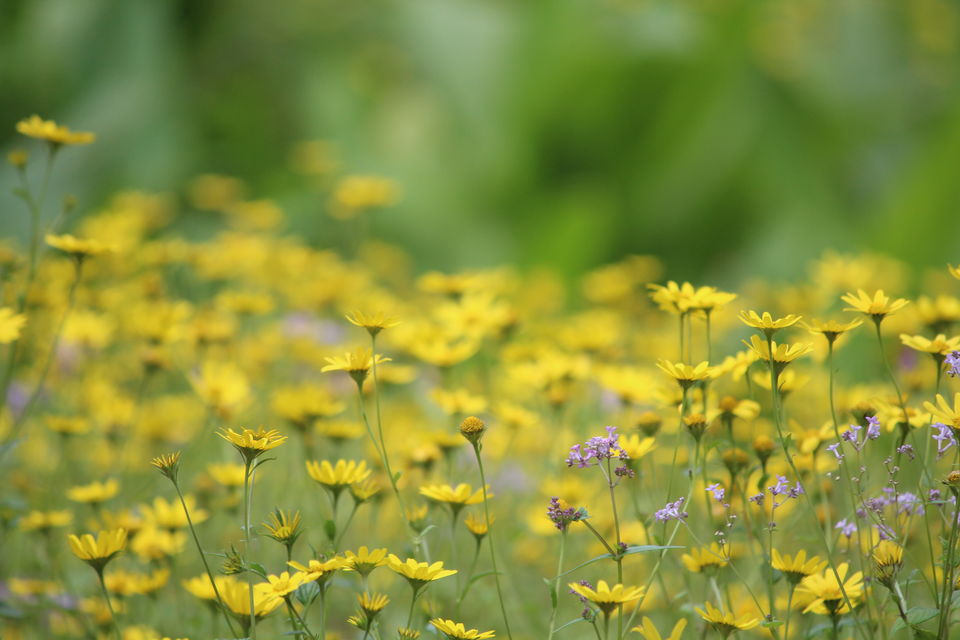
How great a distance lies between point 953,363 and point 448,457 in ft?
1.75

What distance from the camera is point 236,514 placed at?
1.23 meters

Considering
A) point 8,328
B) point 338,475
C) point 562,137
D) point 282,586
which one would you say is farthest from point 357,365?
point 562,137

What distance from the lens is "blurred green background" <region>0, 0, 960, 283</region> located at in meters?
3.04

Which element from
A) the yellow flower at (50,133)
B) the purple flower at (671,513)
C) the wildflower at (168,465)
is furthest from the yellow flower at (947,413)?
the yellow flower at (50,133)

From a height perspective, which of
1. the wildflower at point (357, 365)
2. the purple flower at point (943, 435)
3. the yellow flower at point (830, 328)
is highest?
the yellow flower at point (830, 328)

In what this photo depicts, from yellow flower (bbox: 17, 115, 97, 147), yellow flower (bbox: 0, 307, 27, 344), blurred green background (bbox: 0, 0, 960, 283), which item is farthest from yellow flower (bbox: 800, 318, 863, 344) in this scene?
blurred green background (bbox: 0, 0, 960, 283)

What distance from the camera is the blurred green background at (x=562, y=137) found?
3045 millimetres

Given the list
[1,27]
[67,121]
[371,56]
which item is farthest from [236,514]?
[371,56]

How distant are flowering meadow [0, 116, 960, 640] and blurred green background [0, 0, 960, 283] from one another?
0.70m

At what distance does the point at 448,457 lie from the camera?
3.69 ft

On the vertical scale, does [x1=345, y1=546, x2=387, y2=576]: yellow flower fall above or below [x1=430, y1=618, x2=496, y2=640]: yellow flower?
above

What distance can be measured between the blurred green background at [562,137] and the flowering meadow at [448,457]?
70 cm

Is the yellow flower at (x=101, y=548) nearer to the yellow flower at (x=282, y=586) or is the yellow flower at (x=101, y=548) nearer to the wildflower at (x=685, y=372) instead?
the yellow flower at (x=282, y=586)

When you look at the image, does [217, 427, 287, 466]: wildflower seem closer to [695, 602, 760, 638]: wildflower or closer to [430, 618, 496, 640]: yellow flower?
[430, 618, 496, 640]: yellow flower
